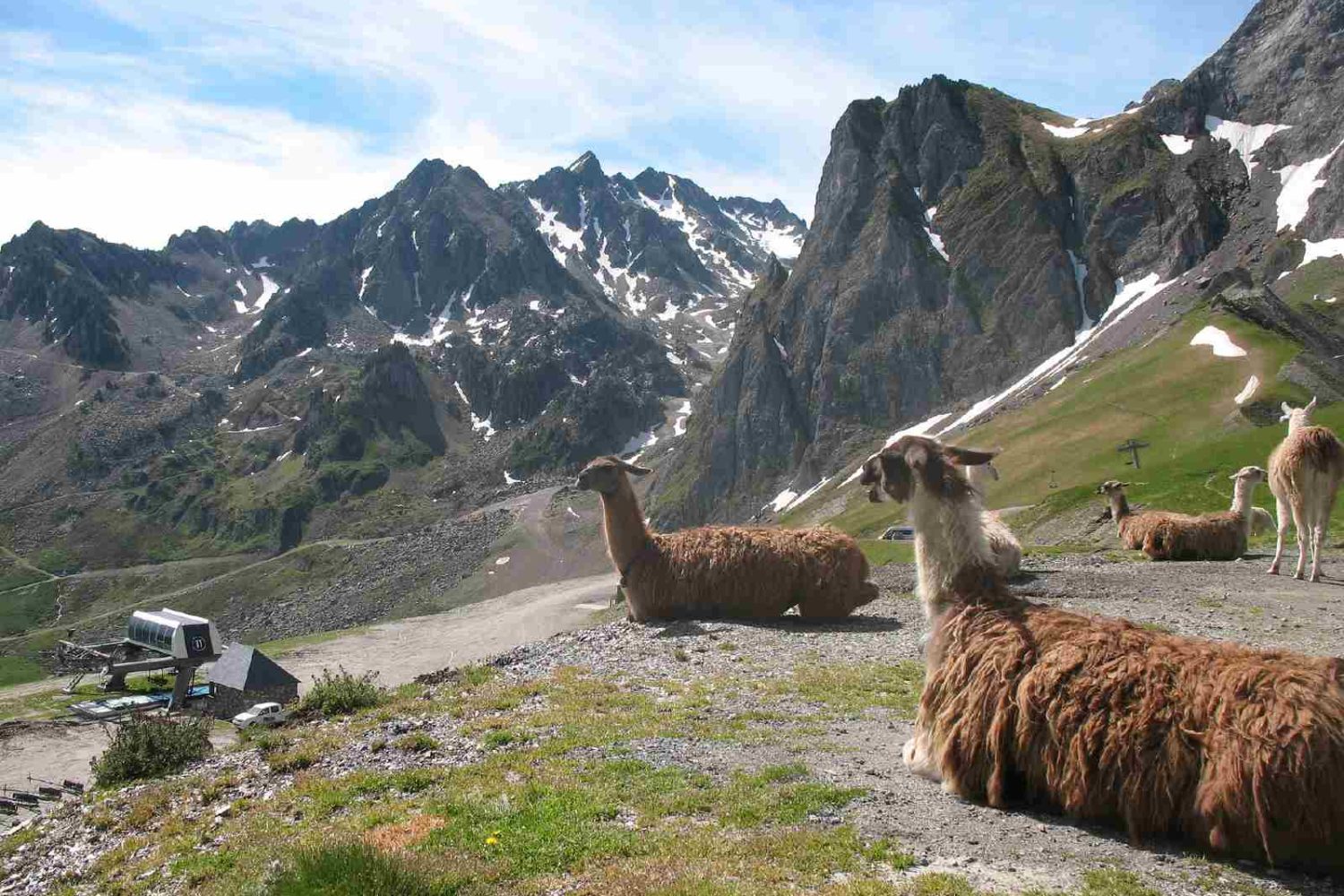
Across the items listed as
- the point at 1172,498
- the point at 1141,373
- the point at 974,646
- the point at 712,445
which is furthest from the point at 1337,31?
the point at 974,646

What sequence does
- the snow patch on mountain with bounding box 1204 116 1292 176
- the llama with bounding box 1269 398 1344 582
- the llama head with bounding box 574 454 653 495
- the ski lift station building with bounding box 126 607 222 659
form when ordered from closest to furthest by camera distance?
the llama with bounding box 1269 398 1344 582 → the llama head with bounding box 574 454 653 495 → the ski lift station building with bounding box 126 607 222 659 → the snow patch on mountain with bounding box 1204 116 1292 176

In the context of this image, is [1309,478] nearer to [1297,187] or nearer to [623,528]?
[623,528]

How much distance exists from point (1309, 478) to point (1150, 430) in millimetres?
49867

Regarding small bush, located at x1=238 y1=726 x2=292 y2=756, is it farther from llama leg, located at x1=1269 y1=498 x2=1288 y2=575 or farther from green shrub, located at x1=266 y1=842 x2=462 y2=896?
llama leg, located at x1=1269 y1=498 x2=1288 y2=575

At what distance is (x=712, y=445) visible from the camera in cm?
16350

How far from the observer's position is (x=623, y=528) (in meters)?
21.6

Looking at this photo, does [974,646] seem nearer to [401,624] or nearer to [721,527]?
[721,527]

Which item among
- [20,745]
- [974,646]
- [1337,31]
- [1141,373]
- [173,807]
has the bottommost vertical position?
[20,745]

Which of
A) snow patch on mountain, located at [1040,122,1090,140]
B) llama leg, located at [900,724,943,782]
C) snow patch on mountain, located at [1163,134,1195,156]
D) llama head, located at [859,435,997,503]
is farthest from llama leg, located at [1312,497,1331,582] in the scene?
snow patch on mountain, located at [1040,122,1090,140]

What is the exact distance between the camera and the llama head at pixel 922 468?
31.7 feet

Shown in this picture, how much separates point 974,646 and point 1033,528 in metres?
34.2

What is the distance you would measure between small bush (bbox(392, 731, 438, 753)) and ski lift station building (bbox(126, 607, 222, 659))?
39487 millimetres

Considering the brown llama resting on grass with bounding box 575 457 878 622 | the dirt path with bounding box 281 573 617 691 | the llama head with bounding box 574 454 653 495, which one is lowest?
the dirt path with bounding box 281 573 617 691

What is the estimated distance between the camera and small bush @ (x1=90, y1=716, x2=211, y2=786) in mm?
13773
